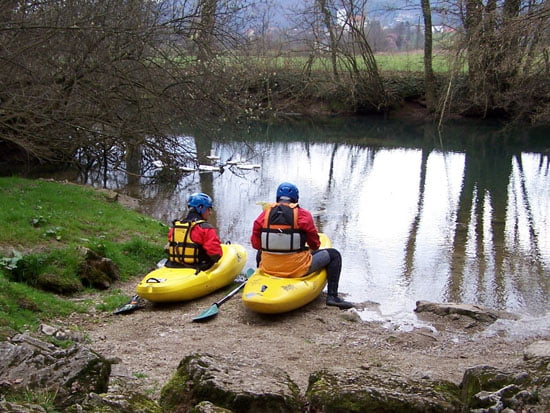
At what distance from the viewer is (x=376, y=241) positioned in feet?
34.2

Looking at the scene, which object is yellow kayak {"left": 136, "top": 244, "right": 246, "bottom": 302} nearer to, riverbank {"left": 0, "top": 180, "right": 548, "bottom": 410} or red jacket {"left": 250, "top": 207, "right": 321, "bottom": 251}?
riverbank {"left": 0, "top": 180, "right": 548, "bottom": 410}

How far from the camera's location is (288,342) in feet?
18.3

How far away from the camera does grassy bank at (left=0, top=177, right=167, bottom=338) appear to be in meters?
5.73

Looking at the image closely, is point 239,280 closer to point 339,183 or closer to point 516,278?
point 516,278

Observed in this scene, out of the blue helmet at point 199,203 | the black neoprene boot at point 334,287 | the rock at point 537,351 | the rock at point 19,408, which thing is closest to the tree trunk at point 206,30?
the blue helmet at point 199,203

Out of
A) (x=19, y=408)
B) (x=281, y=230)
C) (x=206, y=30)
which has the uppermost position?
(x=206, y=30)

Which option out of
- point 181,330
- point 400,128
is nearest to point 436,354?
point 181,330

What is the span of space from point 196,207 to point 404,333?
8.12 feet

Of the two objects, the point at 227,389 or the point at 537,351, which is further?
the point at 537,351

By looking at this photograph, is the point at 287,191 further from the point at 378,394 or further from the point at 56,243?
the point at 378,394

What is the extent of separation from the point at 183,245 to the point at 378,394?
399cm

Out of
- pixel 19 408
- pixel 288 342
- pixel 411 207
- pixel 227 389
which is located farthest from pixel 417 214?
pixel 19 408

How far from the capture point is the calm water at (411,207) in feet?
26.9

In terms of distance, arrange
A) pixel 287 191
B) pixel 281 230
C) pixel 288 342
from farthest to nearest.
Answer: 1. pixel 287 191
2. pixel 281 230
3. pixel 288 342
